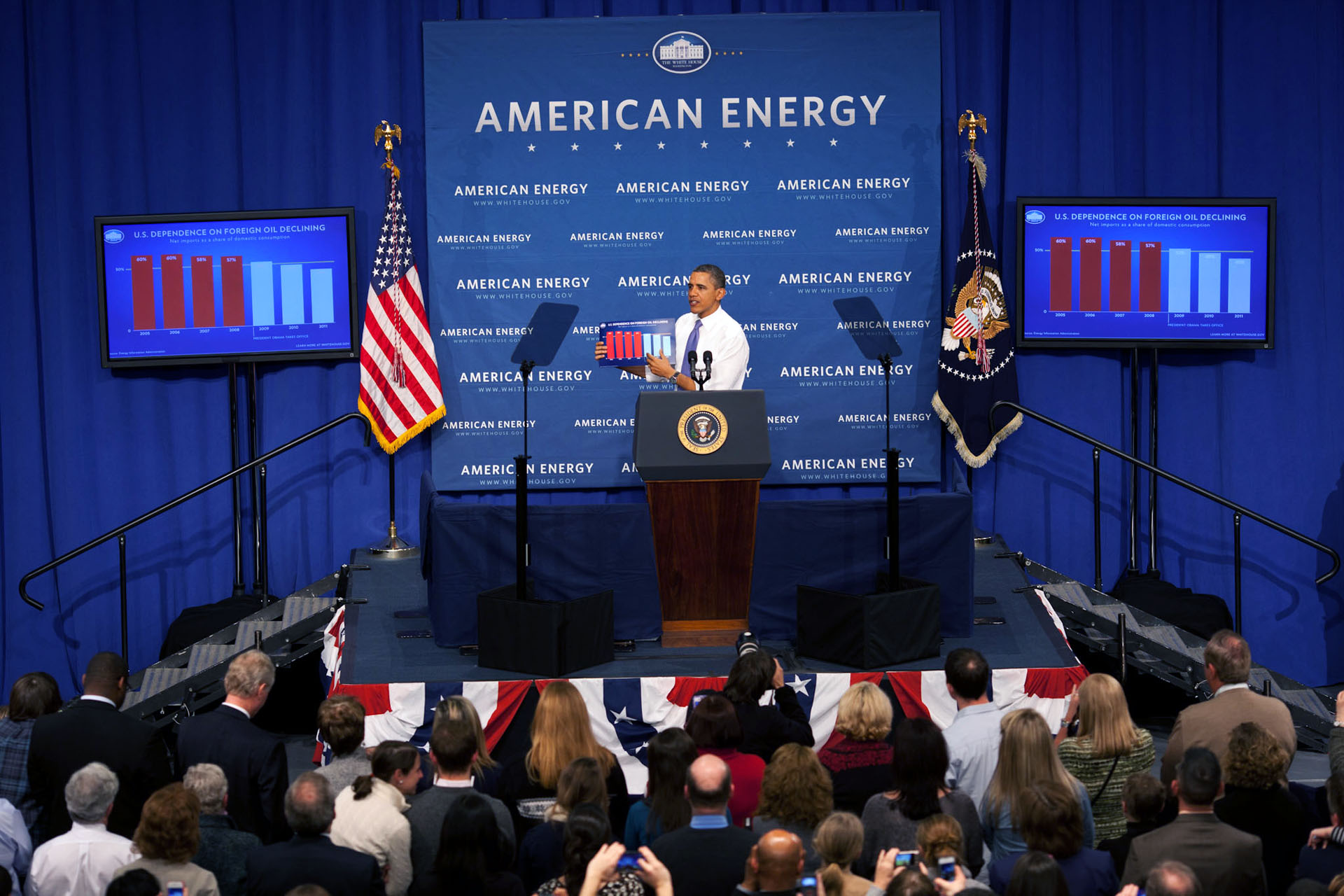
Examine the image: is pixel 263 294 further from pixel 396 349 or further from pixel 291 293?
pixel 396 349

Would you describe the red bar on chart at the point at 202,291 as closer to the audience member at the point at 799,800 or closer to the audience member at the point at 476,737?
the audience member at the point at 476,737

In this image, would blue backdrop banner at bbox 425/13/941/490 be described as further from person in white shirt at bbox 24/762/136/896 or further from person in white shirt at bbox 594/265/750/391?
person in white shirt at bbox 24/762/136/896

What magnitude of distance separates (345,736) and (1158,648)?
16.3 feet

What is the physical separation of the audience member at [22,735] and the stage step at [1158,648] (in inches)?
212

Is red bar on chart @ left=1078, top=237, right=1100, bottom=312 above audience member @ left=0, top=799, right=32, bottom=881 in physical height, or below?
above

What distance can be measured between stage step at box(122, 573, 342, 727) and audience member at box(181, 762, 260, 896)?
11.7ft

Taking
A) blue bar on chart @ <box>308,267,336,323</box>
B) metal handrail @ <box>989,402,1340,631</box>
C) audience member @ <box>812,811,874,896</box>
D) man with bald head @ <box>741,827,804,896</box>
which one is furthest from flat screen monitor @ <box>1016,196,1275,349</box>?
man with bald head @ <box>741,827,804,896</box>

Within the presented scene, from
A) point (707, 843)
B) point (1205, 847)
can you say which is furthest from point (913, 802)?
point (1205, 847)

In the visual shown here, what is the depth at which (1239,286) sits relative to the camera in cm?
955

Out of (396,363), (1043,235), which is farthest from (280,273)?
(1043,235)

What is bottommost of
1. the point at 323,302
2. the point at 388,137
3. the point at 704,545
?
the point at 704,545

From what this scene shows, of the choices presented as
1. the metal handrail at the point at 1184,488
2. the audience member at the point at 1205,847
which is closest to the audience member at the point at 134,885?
the audience member at the point at 1205,847

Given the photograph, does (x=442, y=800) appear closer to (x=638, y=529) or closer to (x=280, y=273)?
(x=638, y=529)

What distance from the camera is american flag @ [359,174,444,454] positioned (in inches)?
368
